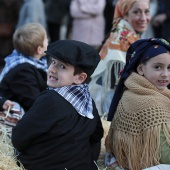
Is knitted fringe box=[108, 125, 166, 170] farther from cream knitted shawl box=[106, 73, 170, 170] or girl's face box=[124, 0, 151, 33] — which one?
girl's face box=[124, 0, 151, 33]

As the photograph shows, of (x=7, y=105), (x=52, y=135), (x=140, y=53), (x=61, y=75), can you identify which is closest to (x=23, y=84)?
(x=7, y=105)

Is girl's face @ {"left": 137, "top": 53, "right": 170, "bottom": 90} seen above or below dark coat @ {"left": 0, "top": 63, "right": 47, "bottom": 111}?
above

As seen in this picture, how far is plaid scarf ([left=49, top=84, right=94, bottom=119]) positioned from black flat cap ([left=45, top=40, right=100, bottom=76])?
16 centimetres

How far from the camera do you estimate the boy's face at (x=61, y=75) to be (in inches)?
117

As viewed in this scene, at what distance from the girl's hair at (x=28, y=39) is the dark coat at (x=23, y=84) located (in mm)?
204

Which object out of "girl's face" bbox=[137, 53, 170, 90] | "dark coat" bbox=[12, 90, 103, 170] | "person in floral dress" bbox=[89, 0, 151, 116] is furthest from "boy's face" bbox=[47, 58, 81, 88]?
"person in floral dress" bbox=[89, 0, 151, 116]

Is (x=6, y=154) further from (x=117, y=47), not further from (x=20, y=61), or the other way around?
(x=117, y=47)

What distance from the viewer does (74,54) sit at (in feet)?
9.53

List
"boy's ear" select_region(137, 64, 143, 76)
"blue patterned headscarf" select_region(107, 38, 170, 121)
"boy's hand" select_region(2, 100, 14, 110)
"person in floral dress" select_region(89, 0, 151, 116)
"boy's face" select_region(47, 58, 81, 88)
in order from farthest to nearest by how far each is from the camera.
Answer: "person in floral dress" select_region(89, 0, 151, 116), "boy's hand" select_region(2, 100, 14, 110), "boy's ear" select_region(137, 64, 143, 76), "blue patterned headscarf" select_region(107, 38, 170, 121), "boy's face" select_region(47, 58, 81, 88)

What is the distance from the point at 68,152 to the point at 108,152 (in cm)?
55

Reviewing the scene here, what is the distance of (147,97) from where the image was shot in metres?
3.01

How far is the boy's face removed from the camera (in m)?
2.98

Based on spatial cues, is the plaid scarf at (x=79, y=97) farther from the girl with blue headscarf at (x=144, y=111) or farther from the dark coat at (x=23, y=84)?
the dark coat at (x=23, y=84)

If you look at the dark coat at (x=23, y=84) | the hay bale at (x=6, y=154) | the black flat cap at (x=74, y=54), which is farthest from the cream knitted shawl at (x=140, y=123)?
the dark coat at (x=23, y=84)
